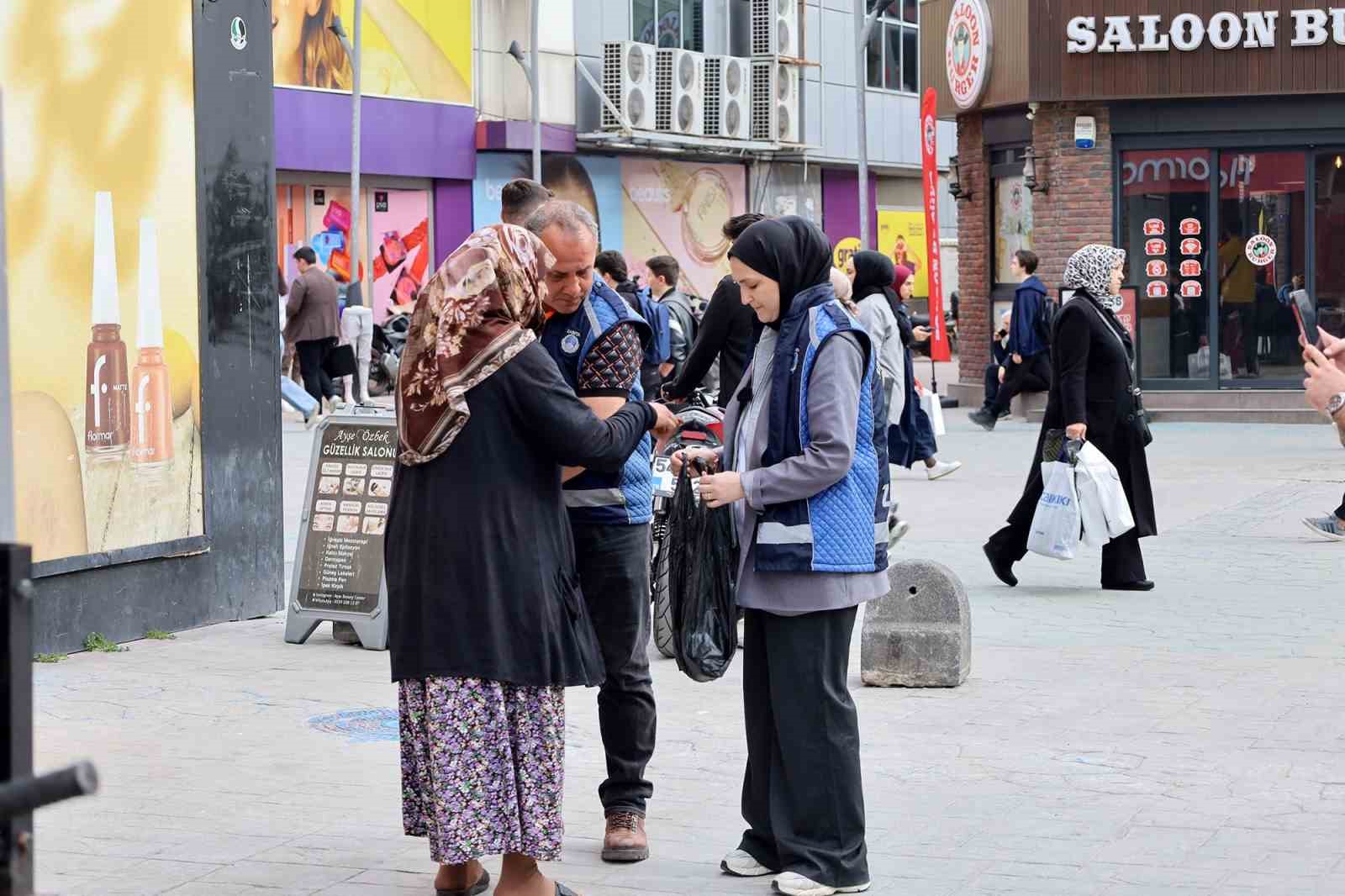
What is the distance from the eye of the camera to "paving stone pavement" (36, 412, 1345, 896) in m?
5.23

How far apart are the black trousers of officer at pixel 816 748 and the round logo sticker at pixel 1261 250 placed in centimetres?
1764

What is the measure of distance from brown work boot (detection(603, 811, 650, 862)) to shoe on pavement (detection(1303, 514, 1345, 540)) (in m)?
7.72

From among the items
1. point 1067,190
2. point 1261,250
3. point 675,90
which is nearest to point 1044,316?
point 1067,190

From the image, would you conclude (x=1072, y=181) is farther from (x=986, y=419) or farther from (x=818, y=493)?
(x=818, y=493)

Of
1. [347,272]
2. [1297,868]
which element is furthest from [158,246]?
[347,272]

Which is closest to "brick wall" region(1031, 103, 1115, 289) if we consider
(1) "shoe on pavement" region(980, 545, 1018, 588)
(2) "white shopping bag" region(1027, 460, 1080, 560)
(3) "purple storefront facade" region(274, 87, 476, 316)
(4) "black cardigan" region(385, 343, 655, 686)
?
(1) "shoe on pavement" region(980, 545, 1018, 588)

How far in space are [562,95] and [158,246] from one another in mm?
27661

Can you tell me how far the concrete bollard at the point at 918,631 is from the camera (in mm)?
7715

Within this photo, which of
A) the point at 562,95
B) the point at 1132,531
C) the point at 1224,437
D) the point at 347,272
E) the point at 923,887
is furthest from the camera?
the point at 562,95

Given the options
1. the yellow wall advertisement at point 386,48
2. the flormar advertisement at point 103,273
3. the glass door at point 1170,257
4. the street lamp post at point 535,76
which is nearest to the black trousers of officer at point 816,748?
the flormar advertisement at point 103,273

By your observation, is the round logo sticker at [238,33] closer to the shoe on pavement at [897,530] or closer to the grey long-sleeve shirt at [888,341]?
the shoe on pavement at [897,530]

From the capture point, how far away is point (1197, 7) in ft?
70.1

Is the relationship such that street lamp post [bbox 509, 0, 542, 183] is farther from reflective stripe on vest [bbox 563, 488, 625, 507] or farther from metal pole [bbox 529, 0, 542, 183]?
reflective stripe on vest [bbox 563, 488, 625, 507]

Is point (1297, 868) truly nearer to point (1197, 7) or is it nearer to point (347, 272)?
point (1197, 7)
